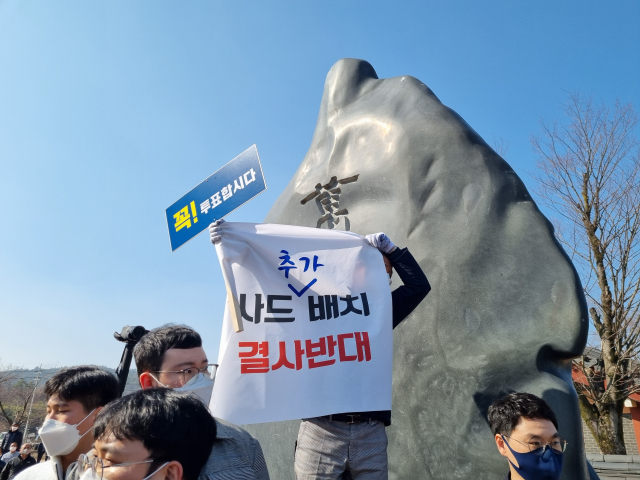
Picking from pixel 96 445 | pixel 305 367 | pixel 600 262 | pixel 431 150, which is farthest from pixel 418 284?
pixel 600 262

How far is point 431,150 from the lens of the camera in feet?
9.87

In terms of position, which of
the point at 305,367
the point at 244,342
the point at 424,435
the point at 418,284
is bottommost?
the point at 424,435

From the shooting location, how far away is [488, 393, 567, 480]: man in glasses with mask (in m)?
1.72

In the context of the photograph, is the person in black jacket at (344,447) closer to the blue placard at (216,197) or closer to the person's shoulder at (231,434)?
the person's shoulder at (231,434)

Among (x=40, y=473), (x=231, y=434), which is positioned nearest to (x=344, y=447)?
(x=231, y=434)

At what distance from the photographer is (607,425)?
7855 mm

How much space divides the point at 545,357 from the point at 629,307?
6.85m

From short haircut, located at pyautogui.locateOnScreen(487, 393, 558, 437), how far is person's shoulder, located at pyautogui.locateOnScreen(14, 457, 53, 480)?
5.41ft

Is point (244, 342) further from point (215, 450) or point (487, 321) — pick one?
point (487, 321)

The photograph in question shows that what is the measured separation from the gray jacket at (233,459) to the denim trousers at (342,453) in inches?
20.9

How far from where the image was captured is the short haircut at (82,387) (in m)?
1.84

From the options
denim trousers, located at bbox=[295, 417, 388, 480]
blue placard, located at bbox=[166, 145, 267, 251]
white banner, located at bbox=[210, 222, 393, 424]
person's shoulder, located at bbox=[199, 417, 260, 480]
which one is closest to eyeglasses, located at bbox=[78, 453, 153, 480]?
person's shoulder, located at bbox=[199, 417, 260, 480]

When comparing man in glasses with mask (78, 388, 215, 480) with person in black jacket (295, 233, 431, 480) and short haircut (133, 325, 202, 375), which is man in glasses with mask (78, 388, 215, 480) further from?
person in black jacket (295, 233, 431, 480)

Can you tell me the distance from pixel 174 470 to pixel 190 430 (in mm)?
91
